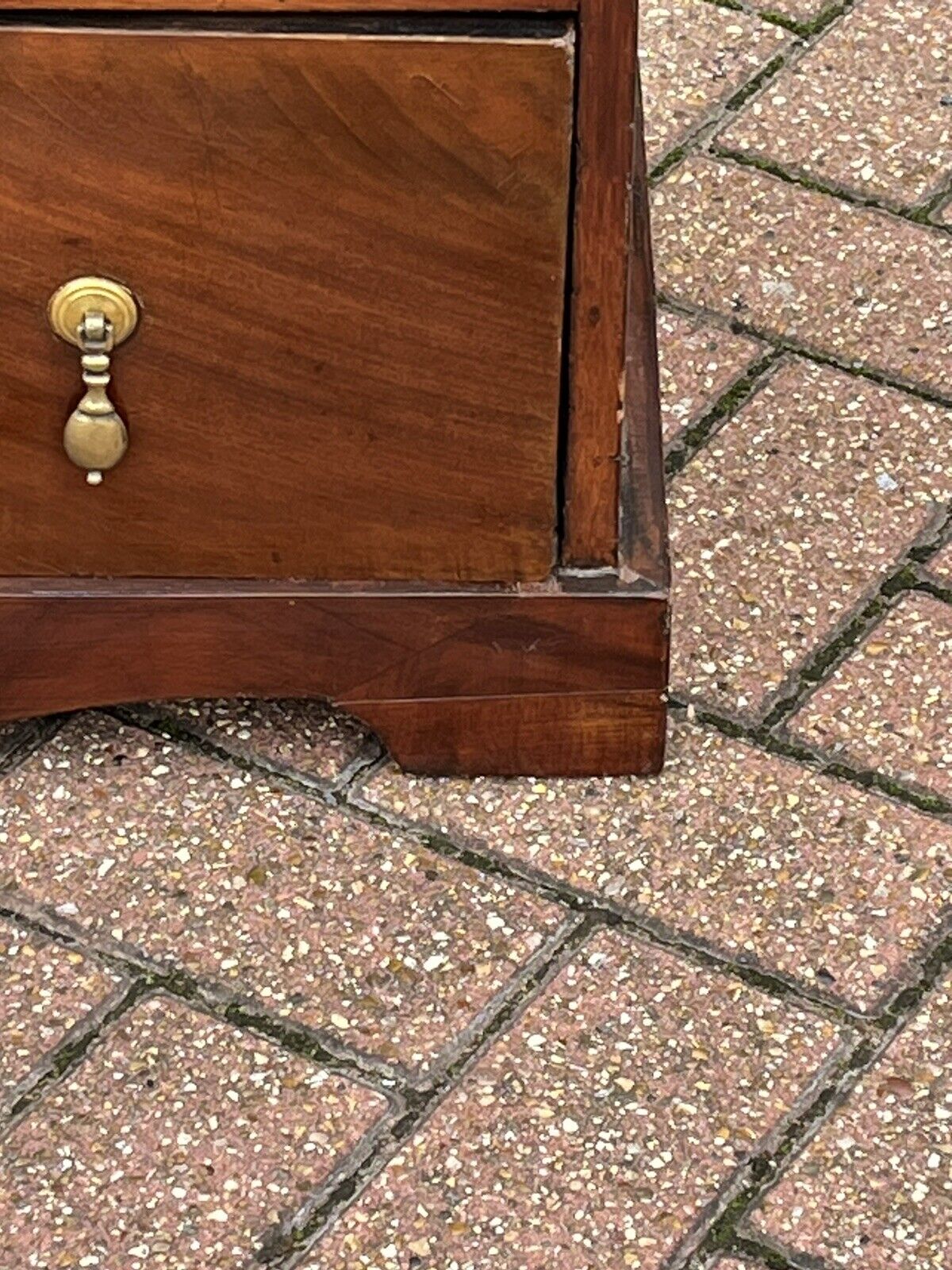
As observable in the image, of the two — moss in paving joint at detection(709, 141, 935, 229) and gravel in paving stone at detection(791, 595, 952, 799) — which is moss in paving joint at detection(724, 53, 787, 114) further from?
gravel in paving stone at detection(791, 595, 952, 799)

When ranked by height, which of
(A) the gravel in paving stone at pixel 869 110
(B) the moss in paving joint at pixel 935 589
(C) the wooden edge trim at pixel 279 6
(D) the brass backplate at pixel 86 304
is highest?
(C) the wooden edge trim at pixel 279 6

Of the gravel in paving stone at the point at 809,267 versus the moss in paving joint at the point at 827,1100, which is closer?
the moss in paving joint at the point at 827,1100

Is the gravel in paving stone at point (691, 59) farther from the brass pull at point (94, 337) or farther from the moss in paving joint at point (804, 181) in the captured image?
the brass pull at point (94, 337)

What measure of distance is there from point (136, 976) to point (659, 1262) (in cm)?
58

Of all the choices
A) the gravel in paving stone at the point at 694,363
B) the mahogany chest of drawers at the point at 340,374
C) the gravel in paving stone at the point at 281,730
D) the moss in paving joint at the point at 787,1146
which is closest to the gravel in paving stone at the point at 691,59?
the gravel in paving stone at the point at 694,363

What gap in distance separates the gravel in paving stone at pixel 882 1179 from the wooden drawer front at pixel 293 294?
60 centimetres

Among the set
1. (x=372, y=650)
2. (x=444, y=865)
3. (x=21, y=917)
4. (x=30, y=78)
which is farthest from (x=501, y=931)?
(x=30, y=78)

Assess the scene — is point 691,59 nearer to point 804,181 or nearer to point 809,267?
point 804,181

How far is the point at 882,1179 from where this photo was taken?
218cm

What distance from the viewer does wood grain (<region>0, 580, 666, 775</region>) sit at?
2.39 m

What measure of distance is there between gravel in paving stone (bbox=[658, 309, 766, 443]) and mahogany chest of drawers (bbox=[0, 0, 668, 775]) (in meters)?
0.31

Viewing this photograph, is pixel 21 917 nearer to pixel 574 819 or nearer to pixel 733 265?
pixel 574 819

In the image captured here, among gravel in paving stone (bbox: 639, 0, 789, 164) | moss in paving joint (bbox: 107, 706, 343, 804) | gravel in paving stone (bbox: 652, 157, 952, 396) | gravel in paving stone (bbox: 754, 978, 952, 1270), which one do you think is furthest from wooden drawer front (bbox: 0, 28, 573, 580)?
gravel in paving stone (bbox: 639, 0, 789, 164)

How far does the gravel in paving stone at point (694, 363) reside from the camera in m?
2.92
